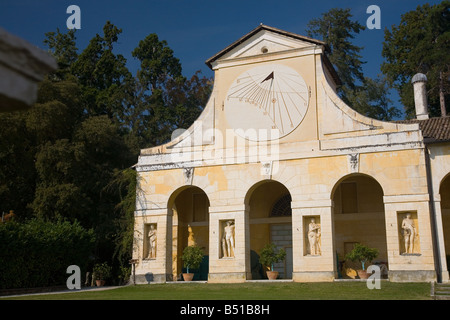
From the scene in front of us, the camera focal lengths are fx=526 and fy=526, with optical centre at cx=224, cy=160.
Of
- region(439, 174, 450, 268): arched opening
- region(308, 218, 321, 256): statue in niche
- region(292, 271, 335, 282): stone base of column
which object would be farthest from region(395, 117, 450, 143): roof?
region(292, 271, 335, 282): stone base of column

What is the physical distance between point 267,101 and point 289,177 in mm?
3764

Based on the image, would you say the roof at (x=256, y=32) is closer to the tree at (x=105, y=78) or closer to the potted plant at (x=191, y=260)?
the potted plant at (x=191, y=260)

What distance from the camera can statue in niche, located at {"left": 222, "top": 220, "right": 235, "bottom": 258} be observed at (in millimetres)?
23044

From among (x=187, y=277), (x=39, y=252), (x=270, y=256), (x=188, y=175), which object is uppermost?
(x=188, y=175)

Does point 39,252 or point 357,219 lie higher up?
point 357,219

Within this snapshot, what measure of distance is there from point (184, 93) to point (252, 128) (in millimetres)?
18472

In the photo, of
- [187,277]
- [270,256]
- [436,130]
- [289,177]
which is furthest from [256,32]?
[187,277]

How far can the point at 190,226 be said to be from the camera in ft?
88.7

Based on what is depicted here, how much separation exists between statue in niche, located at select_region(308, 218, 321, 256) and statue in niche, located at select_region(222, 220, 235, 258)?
345cm

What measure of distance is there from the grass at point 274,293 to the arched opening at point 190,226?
4.57m

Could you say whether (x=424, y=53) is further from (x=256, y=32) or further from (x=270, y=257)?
(x=270, y=257)

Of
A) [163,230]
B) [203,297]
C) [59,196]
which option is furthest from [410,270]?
[59,196]

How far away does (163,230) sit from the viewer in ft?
78.4

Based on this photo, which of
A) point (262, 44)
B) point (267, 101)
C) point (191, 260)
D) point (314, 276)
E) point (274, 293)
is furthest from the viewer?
point (262, 44)
